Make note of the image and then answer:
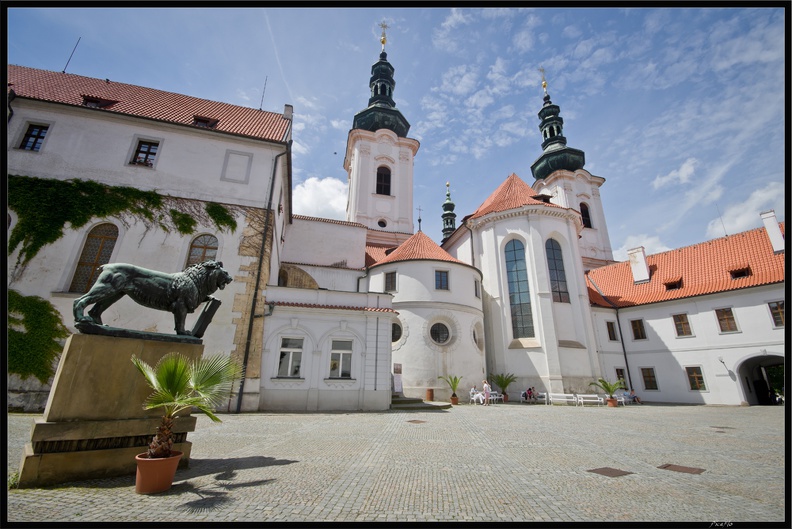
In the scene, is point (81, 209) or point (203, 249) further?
point (203, 249)

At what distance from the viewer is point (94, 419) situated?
4.77 metres

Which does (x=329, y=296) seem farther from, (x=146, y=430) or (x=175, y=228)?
(x=146, y=430)

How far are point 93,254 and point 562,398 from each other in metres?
23.8

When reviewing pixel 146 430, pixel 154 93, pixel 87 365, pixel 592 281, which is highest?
pixel 154 93

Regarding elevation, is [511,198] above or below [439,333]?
above

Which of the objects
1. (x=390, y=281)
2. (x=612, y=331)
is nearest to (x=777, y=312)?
(x=612, y=331)

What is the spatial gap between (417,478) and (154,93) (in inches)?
948

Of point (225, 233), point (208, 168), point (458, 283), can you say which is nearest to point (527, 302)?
point (458, 283)

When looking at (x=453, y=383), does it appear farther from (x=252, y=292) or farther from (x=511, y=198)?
(x=511, y=198)

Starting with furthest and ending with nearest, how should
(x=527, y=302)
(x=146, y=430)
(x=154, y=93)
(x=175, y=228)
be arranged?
(x=527, y=302)
(x=154, y=93)
(x=175, y=228)
(x=146, y=430)

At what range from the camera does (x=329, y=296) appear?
48.4ft

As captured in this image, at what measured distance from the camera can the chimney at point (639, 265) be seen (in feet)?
85.4

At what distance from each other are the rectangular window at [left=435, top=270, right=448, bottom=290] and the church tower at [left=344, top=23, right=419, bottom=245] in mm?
12559

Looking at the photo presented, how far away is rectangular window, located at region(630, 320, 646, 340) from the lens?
23933 millimetres
